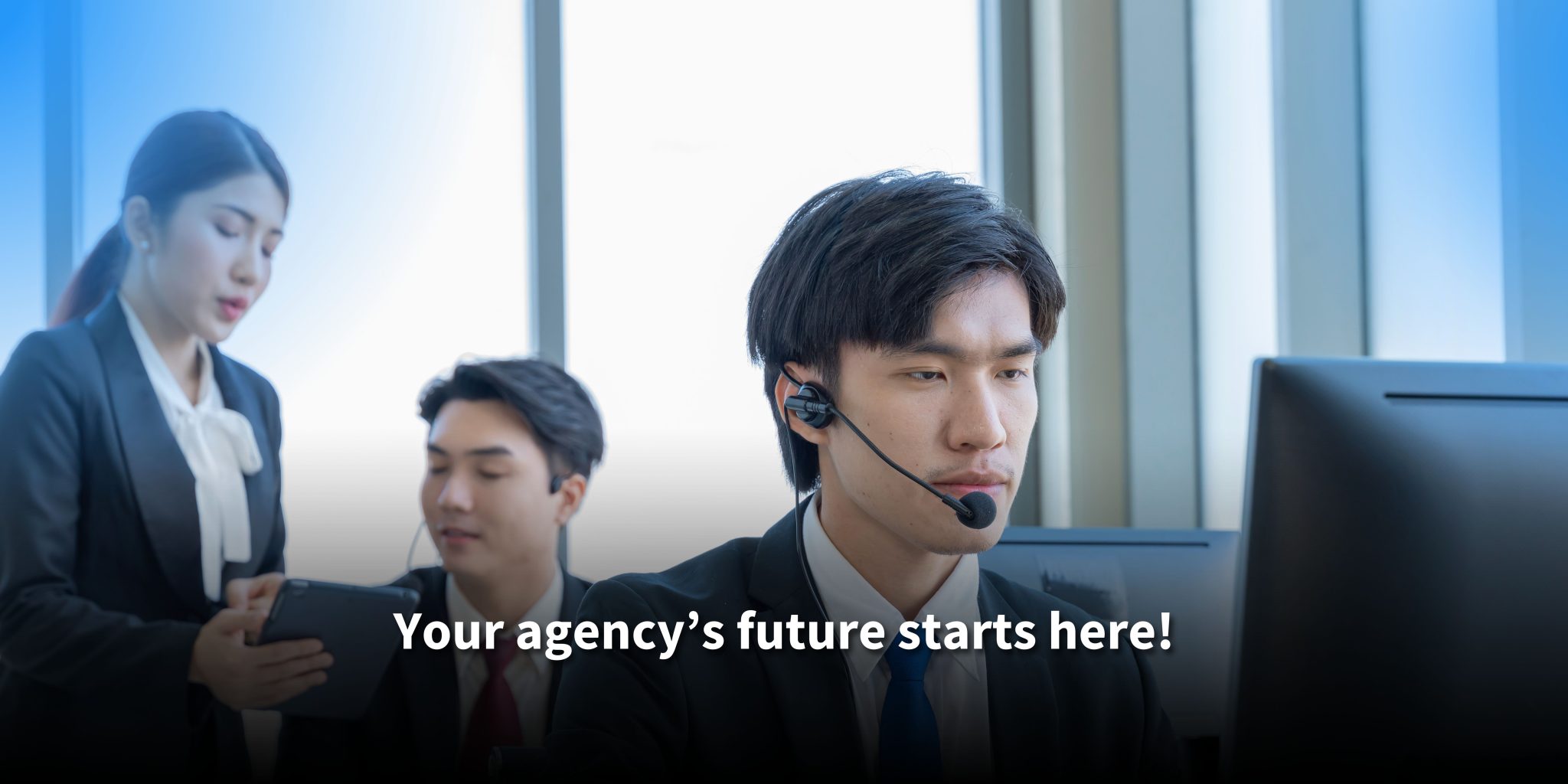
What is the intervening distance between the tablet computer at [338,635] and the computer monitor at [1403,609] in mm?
1513

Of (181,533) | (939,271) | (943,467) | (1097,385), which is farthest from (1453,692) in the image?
(1097,385)

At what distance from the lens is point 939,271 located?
1.09 m

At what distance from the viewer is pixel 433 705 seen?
1.83 metres

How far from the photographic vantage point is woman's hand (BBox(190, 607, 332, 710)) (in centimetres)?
170

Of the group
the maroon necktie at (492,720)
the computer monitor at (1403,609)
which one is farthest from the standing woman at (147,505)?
the computer monitor at (1403,609)

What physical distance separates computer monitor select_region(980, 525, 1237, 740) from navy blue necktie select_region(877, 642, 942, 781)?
0.26m

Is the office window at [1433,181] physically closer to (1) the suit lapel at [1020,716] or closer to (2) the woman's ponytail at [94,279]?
(1) the suit lapel at [1020,716]

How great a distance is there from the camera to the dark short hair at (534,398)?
77.6 inches

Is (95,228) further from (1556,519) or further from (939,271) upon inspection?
(1556,519)

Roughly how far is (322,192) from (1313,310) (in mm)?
1842

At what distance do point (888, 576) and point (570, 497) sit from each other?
3.37ft

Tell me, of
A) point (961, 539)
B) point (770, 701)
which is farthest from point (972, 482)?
point (770, 701)

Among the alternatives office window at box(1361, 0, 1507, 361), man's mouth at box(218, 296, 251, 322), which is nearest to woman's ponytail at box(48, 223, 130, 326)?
man's mouth at box(218, 296, 251, 322)

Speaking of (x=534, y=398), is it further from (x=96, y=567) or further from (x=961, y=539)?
(x=961, y=539)
